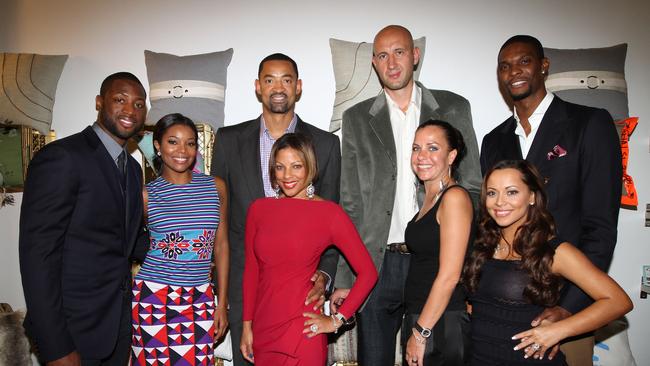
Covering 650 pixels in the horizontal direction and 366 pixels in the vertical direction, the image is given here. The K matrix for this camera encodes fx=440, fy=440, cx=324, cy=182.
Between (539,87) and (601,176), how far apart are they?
24.1 inches

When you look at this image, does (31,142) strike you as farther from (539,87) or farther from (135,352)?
(539,87)

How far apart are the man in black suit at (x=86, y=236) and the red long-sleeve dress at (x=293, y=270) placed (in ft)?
2.35

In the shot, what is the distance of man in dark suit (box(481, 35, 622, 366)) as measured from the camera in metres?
2.11

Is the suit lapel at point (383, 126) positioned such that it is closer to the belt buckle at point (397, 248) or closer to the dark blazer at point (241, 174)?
the dark blazer at point (241, 174)

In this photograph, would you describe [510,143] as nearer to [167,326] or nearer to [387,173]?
[387,173]

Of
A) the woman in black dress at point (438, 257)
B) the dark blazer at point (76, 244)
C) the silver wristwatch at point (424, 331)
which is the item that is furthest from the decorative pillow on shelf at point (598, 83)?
the dark blazer at point (76, 244)

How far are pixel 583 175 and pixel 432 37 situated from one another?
6.46 ft

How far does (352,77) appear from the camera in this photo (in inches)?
133

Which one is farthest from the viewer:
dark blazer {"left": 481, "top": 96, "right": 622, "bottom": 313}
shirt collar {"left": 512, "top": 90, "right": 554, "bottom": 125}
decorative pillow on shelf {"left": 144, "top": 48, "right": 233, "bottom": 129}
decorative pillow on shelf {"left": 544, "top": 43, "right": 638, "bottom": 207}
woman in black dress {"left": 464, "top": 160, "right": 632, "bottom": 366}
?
decorative pillow on shelf {"left": 144, "top": 48, "right": 233, "bottom": 129}

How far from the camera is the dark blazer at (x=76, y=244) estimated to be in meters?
1.91

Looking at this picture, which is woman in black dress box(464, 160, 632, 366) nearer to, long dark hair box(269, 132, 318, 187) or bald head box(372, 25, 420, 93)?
long dark hair box(269, 132, 318, 187)

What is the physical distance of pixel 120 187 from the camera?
7.28 feet

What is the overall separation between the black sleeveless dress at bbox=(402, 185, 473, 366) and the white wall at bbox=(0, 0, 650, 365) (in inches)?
75.5

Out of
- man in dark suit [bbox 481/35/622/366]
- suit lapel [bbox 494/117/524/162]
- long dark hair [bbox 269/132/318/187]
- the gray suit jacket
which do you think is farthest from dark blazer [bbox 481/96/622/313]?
long dark hair [bbox 269/132/318/187]
